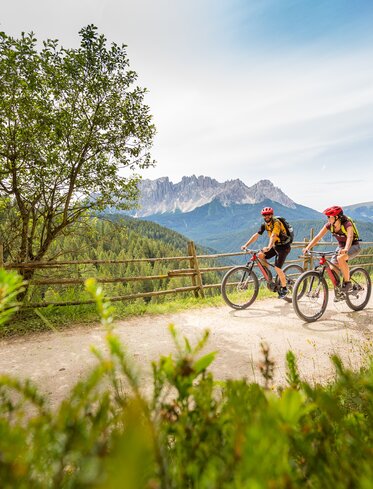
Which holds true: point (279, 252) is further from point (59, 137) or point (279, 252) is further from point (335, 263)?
point (59, 137)

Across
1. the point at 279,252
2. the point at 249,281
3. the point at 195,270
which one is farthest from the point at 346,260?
the point at 195,270

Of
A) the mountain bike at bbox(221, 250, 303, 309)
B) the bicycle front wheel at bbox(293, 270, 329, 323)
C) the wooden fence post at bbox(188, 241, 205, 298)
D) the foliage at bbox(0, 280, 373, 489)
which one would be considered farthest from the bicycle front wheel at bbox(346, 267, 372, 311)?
the foliage at bbox(0, 280, 373, 489)

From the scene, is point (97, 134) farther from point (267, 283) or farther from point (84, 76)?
point (267, 283)

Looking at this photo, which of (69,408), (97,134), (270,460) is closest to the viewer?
(270,460)

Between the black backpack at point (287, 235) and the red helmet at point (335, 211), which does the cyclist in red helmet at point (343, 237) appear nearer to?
the red helmet at point (335, 211)

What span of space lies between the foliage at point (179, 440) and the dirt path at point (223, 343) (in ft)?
10.5

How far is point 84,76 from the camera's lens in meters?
7.59

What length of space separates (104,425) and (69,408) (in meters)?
0.08

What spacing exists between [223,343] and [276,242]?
338cm

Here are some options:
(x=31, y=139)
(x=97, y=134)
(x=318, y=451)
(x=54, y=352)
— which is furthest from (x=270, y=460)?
(x=97, y=134)

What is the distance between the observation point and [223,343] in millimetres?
5379

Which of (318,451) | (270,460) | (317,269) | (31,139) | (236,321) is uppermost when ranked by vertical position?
(31,139)

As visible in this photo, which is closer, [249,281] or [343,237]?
[343,237]

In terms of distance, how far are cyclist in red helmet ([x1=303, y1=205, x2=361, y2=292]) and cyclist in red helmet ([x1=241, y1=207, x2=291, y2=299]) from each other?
4.04ft
